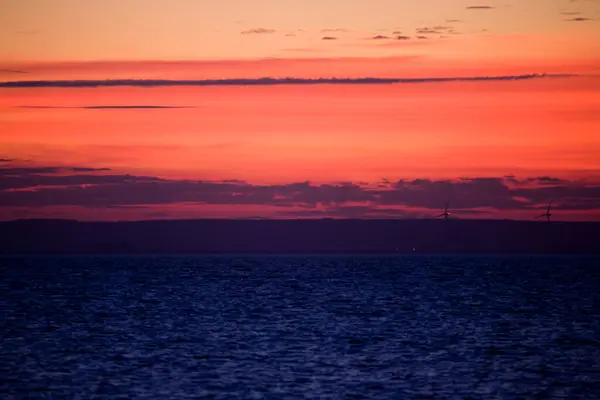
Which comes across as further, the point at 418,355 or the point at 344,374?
the point at 418,355

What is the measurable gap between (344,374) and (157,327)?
2982 centimetres

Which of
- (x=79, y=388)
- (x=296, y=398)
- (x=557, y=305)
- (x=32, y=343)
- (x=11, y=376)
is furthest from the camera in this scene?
(x=557, y=305)

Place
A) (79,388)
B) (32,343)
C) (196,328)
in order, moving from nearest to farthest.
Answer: (79,388), (32,343), (196,328)

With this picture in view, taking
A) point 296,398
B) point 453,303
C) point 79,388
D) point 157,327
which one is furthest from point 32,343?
point 453,303

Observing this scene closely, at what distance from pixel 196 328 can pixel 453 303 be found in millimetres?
45485

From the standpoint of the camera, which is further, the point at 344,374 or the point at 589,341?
the point at 589,341

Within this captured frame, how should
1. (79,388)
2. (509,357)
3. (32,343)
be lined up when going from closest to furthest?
(79,388)
(509,357)
(32,343)

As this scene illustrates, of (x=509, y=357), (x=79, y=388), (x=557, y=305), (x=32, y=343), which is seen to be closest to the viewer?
(x=79, y=388)

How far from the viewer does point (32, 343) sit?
219 ft

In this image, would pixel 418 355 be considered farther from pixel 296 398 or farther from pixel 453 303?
pixel 453 303

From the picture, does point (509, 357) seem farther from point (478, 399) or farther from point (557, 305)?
point (557, 305)

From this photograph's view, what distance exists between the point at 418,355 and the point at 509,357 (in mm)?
4945

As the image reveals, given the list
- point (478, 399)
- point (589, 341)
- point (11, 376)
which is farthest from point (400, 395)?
point (589, 341)

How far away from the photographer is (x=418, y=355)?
197ft
